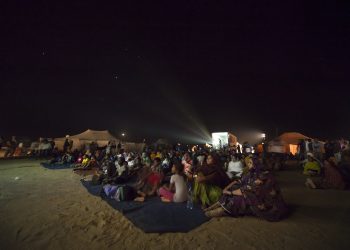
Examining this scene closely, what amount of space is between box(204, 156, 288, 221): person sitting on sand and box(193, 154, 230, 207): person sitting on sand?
0.46 m

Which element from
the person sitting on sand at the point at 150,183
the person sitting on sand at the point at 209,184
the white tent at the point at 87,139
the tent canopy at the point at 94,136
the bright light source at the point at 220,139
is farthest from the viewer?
the bright light source at the point at 220,139

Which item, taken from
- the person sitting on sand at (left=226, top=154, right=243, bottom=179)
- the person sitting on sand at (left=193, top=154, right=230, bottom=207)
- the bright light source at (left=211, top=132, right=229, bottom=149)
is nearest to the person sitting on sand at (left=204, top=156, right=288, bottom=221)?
the person sitting on sand at (left=193, top=154, right=230, bottom=207)

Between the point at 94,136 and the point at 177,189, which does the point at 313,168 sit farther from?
the point at 94,136

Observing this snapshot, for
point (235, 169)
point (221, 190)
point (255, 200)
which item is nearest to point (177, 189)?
point (221, 190)

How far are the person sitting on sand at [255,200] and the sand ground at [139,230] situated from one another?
0.56ft

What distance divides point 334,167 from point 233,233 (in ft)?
19.3

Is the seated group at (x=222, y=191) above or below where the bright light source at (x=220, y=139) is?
below

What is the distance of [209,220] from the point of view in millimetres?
4762

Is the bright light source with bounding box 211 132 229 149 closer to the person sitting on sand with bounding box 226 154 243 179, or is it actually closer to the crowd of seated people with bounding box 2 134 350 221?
the crowd of seated people with bounding box 2 134 350 221

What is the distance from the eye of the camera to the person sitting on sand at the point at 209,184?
5551 millimetres

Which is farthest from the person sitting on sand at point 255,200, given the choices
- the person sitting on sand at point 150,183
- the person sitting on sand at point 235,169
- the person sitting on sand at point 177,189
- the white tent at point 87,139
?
the white tent at point 87,139

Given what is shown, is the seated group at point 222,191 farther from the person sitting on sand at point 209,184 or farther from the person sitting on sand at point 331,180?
the person sitting on sand at point 331,180

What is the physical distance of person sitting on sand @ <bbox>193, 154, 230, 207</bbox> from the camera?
5.55 m

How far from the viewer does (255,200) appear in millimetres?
4777
